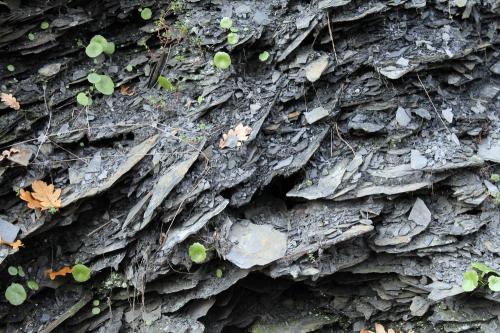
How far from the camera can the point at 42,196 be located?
434 cm

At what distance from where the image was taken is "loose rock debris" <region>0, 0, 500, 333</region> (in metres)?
4.50

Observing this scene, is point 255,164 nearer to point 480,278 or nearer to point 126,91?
point 126,91

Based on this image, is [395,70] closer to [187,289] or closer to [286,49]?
[286,49]

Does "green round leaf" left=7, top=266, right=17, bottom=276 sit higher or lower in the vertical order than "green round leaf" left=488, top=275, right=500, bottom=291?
higher

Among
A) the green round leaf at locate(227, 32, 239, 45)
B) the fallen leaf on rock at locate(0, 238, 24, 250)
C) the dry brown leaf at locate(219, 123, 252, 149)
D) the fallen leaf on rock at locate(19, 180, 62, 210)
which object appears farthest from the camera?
the green round leaf at locate(227, 32, 239, 45)

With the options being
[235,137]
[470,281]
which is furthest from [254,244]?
[470,281]

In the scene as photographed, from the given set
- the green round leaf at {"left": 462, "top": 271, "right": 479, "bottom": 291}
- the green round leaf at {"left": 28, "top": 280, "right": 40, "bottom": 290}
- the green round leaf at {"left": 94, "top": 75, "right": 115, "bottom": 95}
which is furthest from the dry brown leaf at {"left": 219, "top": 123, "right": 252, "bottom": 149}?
the green round leaf at {"left": 462, "top": 271, "right": 479, "bottom": 291}

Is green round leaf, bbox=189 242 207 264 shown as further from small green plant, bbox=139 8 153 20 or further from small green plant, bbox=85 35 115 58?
small green plant, bbox=139 8 153 20

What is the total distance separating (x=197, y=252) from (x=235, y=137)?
111 centimetres

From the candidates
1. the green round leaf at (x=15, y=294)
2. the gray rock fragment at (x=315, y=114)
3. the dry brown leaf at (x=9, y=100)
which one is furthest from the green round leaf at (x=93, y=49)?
the green round leaf at (x=15, y=294)

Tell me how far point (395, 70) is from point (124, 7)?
8.84 feet

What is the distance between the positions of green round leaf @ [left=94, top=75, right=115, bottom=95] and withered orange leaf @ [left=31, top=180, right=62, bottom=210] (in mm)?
1022

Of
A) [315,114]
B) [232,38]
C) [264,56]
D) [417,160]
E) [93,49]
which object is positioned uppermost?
[93,49]

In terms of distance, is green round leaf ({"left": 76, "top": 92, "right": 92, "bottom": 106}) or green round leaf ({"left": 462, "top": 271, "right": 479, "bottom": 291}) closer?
green round leaf ({"left": 462, "top": 271, "right": 479, "bottom": 291})
